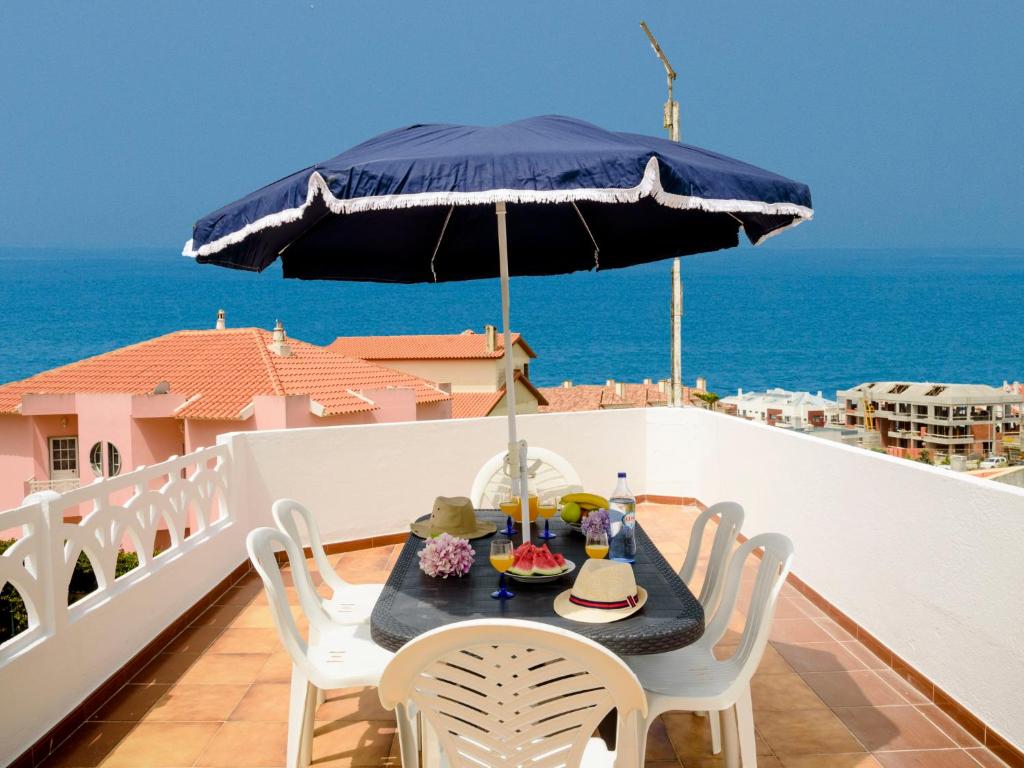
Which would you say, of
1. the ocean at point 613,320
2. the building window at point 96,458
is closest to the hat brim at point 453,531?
the building window at point 96,458

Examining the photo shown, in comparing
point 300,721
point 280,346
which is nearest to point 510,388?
point 300,721

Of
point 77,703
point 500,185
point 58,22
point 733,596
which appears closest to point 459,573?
point 733,596

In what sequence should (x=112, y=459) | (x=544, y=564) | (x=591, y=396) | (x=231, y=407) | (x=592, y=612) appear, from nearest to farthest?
(x=592, y=612) → (x=544, y=564) → (x=231, y=407) → (x=112, y=459) → (x=591, y=396)

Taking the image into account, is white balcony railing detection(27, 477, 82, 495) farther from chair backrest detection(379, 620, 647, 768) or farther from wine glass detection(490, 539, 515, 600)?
chair backrest detection(379, 620, 647, 768)

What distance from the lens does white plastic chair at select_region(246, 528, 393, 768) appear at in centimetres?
258

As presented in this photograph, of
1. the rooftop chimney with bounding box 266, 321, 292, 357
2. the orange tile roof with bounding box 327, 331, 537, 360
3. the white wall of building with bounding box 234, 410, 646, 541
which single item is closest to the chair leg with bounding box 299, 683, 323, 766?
the white wall of building with bounding box 234, 410, 646, 541

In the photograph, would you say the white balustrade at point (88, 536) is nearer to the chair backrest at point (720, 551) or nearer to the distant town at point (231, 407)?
the chair backrest at point (720, 551)

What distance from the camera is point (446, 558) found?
107 inches

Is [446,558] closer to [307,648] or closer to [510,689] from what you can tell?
[307,648]

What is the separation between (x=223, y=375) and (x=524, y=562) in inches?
926

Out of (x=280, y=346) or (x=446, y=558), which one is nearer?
(x=446, y=558)

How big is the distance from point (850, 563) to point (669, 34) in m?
167

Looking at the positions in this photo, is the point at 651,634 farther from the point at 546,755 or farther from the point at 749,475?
the point at 749,475

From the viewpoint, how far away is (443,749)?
6.38ft
